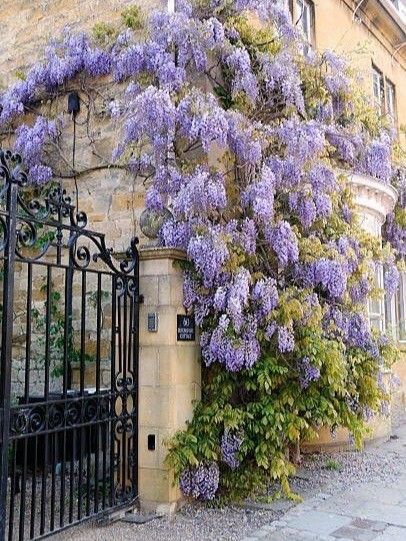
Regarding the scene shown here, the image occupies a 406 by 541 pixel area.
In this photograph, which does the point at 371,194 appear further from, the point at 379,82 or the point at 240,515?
the point at 240,515

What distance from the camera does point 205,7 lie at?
7.13 m

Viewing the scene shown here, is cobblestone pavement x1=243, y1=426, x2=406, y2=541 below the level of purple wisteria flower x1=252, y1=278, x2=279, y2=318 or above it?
below

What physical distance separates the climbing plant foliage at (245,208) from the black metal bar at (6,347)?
1728 millimetres

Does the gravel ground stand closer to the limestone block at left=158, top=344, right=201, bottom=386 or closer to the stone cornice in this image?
the limestone block at left=158, top=344, right=201, bottom=386

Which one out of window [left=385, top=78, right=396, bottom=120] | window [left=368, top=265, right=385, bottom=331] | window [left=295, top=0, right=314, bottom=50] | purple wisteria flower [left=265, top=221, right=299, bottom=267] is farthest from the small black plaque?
window [left=385, top=78, right=396, bottom=120]

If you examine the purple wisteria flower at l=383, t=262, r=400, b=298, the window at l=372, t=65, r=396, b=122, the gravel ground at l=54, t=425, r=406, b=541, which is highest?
the window at l=372, t=65, r=396, b=122

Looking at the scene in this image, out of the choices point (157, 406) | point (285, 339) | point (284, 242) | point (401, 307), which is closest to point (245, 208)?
point (284, 242)

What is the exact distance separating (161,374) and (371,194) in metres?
4.63

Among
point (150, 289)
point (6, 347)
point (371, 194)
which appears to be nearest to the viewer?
point (6, 347)

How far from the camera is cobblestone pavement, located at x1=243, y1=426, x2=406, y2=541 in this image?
4.77 metres

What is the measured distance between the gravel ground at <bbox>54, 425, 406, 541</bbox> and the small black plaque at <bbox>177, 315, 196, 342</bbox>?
62.4 inches

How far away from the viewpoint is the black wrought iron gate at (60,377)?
14.2 ft

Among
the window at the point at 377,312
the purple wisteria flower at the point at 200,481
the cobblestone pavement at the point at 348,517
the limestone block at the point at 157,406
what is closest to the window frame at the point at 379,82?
the window at the point at 377,312

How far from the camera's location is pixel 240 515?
17.6 feet
